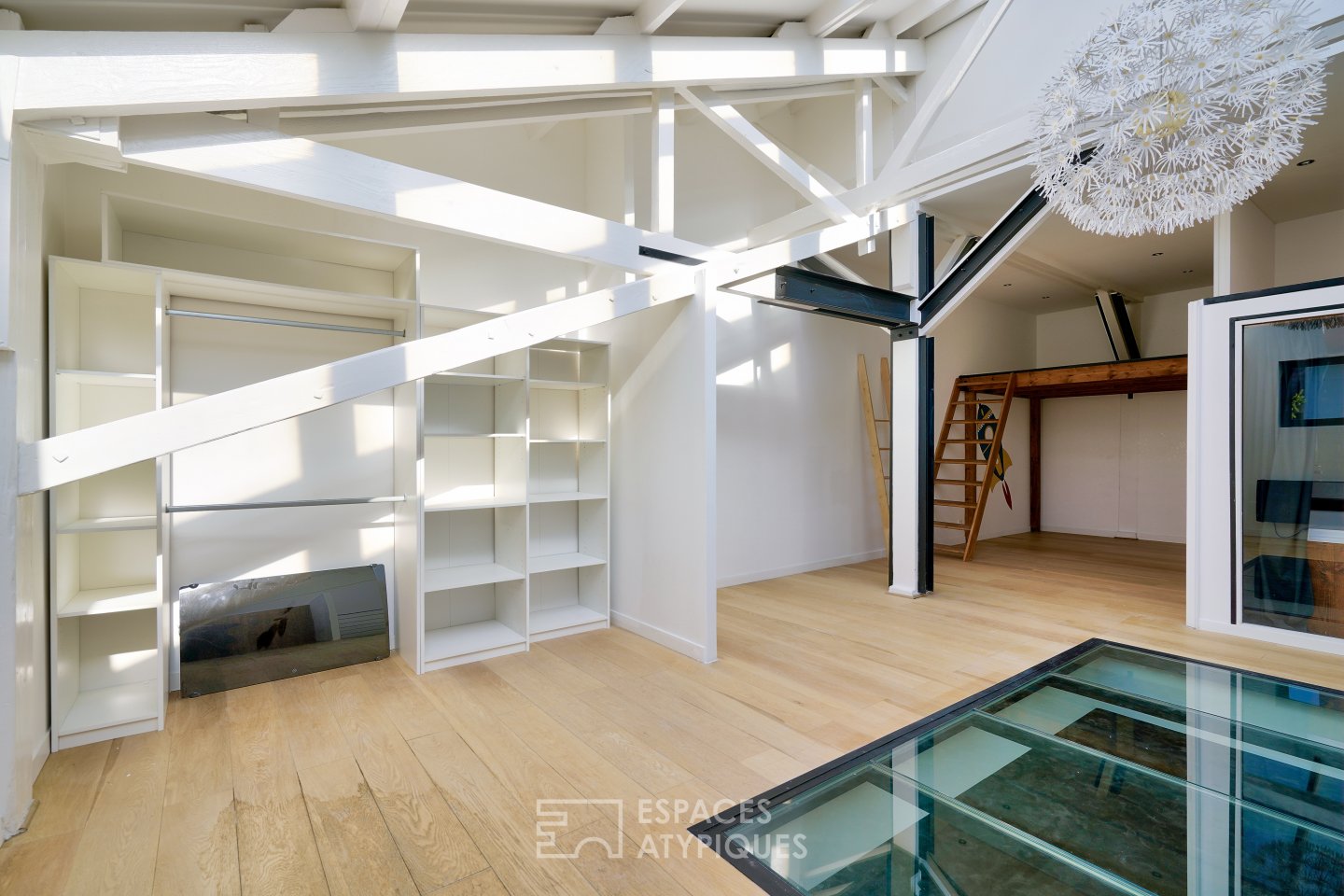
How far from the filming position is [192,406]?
6.31 feet

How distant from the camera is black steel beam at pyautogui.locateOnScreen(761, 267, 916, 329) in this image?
3592mm

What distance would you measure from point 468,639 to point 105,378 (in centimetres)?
195

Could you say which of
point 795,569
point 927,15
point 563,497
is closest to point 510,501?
point 563,497

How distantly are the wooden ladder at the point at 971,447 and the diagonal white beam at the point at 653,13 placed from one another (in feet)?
15.2

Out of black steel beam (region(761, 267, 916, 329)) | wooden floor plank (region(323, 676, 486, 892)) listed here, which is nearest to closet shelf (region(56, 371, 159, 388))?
wooden floor plank (region(323, 676, 486, 892))

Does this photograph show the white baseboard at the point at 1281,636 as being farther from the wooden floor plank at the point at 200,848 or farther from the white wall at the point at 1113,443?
the wooden floor plank at the point at 200,848

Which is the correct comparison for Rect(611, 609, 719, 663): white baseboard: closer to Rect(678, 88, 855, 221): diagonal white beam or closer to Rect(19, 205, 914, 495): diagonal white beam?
Rect(19, 205, 914, 495): diagonal white beam

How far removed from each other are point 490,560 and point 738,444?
7.17 ft

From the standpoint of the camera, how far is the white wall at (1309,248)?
4562mm

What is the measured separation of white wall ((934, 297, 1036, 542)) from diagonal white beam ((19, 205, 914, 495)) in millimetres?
4864

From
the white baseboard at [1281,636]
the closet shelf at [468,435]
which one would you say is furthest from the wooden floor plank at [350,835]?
the white baseboard at [1281,636]

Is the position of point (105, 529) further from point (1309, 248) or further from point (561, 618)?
point (1309, 248)

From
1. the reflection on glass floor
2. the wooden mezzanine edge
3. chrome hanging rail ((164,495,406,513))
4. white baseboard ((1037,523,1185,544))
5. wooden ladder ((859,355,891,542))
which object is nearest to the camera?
the reflection on glass floor

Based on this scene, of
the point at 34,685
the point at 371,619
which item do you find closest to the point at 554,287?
the point at 371,619
